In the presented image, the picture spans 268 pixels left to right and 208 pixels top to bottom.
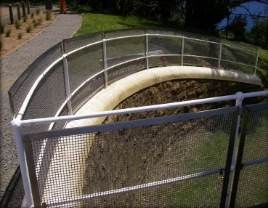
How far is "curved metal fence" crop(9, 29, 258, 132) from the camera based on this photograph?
13.8 ft

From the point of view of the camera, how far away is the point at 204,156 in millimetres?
3205

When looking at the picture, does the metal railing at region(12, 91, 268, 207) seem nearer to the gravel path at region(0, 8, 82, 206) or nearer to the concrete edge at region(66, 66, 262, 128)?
the gravel path at region(0, 8, 82, 206)

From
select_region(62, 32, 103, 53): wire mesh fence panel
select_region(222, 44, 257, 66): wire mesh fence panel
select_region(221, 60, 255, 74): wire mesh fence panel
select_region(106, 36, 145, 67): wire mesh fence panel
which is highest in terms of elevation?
select_region(62, 32, 103, 53): wire mesh fence panel

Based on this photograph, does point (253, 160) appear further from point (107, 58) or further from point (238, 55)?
point (238, 55)

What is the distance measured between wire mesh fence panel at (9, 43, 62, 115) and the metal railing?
2.02ft

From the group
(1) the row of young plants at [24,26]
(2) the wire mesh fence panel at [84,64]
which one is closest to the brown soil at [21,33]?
(1) the row of young plants at [24,26]

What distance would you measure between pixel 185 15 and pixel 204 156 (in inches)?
907

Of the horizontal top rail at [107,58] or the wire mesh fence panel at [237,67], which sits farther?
the wire mesh fence panel at [237,67]

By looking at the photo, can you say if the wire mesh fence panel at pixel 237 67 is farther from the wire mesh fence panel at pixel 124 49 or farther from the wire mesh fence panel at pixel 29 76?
the wire mesh fence panel at pixel 29 76

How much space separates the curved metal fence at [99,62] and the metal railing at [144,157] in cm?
62

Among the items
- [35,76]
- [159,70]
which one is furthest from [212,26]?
[35,76]

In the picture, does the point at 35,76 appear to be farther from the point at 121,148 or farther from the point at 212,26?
the point at 212,26

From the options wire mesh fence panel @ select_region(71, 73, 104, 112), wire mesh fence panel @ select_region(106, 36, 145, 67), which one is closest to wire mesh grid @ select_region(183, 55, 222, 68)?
wire mesh fence panel @ select_region(106, 36, 145, 67)

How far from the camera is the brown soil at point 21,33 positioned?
1209cm
